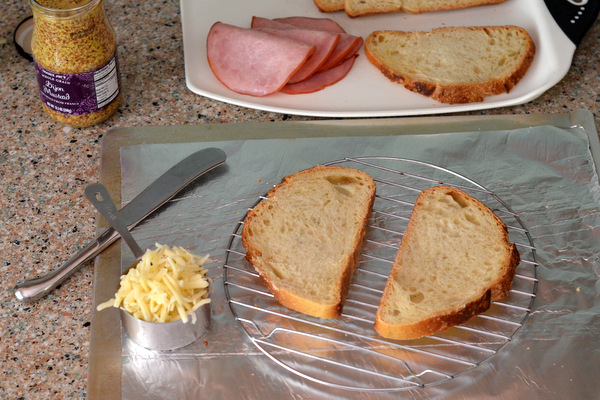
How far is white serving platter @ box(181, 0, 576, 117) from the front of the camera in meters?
2.26

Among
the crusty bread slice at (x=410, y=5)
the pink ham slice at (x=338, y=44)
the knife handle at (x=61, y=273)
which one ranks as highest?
the crusty bread slice at (x=410, y=5)

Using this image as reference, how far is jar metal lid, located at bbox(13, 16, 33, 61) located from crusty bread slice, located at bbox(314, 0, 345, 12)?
1016mm

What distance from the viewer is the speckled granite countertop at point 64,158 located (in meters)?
1.67

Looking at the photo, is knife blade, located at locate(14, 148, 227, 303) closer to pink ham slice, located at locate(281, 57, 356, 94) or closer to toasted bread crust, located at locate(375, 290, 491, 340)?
pink ham slice, located at locate(281, 57, 356, 94)

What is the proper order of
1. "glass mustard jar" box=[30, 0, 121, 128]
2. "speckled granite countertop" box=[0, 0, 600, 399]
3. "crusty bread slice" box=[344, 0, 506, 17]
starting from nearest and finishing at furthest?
"speckled granite countertop" box=[0, 0, 600, 399] → "glass mustard jar" box=[30, 0, 121, 128] → "crusty bread slice" box=[344, 0, 506, 17]

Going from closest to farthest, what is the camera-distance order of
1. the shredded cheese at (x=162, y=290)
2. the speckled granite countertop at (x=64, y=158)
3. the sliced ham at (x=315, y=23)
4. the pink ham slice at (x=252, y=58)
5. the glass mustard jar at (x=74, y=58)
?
1. the shredded cheese at (x=162, y=290)
2. the speckled granite countertop at (x=64, y=158)
3. the glass mustard jar at (x=74, y=58)
4. the pink ham slice at (x=252, y=58)
5. the sliced ham at (x=315, y=23)

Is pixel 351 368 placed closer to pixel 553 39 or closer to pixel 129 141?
pixel 129 141

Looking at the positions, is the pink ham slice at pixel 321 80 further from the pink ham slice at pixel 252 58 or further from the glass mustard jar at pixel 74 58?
the glass mustard jar at pixel 74 58

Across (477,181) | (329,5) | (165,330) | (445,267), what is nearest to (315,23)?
(329,5)

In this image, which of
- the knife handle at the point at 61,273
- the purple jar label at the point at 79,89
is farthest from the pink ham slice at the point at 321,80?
the knife handle at the point at 61,273

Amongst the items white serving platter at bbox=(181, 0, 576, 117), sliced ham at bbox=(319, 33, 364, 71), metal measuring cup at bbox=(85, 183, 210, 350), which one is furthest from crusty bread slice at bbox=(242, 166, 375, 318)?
sliced ham at bbox=(319, 33, 364, 71)

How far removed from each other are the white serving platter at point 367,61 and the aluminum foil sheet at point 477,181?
0.13 m

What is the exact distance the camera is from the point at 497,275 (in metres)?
1.73

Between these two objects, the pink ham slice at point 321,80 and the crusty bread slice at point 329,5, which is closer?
the pink ham slice at point 321,80
